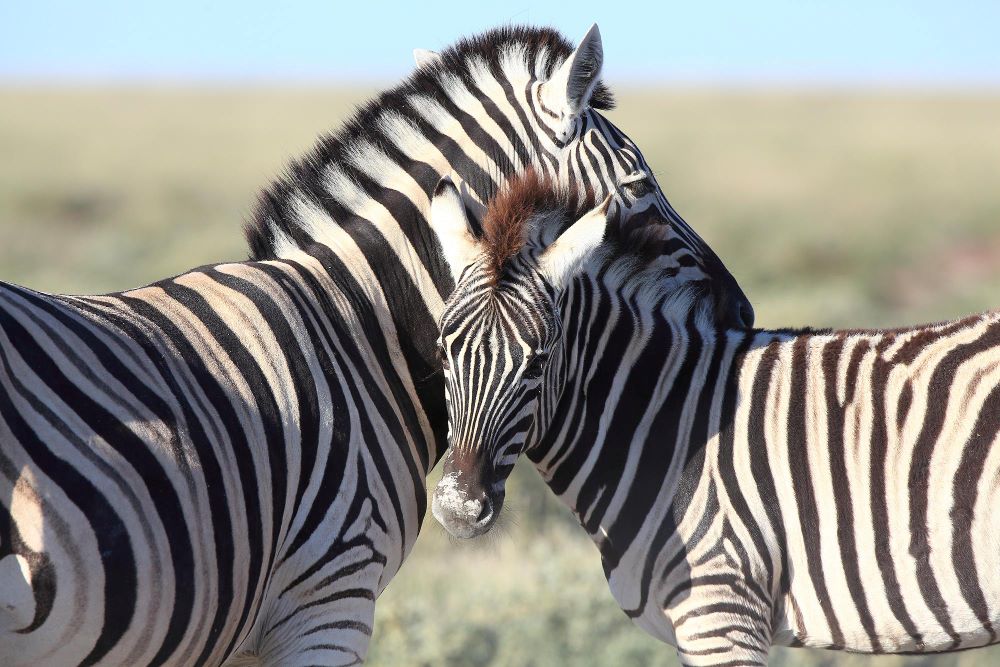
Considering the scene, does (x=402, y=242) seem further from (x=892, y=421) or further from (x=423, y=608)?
(x=423, y=608)

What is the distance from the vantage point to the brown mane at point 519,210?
3.67 metres

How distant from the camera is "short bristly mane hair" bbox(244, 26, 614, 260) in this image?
4199 mm

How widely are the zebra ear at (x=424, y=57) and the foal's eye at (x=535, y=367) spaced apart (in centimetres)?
154

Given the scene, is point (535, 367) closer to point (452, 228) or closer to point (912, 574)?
point (452, 228)

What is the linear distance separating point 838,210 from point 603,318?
97.8 ft

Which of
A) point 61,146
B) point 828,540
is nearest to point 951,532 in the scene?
point 828,540

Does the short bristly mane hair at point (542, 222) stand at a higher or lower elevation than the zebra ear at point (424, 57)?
lower

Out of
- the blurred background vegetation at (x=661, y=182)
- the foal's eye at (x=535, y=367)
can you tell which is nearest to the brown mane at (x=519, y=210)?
the foal's eye at (x=535, y=367)

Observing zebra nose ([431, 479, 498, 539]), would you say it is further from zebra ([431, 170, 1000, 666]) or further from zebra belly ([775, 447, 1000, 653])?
zebra belly ([775, 447, 1000, 653])

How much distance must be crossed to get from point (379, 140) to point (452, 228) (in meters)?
0.66

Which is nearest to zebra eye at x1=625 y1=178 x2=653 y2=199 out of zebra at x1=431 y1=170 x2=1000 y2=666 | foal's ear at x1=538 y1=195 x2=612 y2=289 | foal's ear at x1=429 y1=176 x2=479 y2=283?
zebra at x1=431 y1=170 x2=1000 y2=666

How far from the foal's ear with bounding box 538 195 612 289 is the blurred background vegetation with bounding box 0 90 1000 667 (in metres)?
1.11

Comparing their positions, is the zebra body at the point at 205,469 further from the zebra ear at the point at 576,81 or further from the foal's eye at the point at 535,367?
the zebra ear at the point at 576,81

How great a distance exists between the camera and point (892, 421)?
12.1 feet
